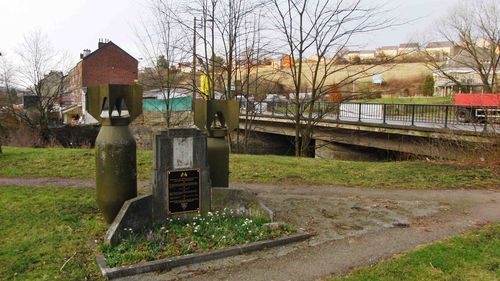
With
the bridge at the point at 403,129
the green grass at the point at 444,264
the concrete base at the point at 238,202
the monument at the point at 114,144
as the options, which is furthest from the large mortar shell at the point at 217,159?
the bridge at the point at 403,129

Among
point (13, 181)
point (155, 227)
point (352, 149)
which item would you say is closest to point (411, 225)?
point (155, 227)

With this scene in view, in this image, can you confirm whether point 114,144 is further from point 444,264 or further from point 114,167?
point 444,264

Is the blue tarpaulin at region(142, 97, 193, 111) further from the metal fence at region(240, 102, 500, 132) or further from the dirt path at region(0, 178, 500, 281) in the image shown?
the dirt path at region(0, 178, 500, 281)

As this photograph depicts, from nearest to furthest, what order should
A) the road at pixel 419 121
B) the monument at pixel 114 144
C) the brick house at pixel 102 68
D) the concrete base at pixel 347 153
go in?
the monument at pixel 114 144
the road at pixel 419 121
the concrete base at pixel 347 153
the brick house at pixel 102 68

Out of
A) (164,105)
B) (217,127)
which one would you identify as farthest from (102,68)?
(217,127)

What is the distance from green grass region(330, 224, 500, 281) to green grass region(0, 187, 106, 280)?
3.09 m

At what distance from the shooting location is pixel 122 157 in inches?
246

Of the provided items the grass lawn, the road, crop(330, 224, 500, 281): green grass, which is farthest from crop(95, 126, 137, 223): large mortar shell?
the road

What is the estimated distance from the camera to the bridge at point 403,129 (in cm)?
1413

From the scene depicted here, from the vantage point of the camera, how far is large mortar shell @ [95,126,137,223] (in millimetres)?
6215

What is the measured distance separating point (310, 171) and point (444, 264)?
683 centimetres

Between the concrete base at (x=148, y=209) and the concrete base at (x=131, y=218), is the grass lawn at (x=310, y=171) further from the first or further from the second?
the concrete base at (x=131, y=218)

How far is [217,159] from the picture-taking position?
7457mm

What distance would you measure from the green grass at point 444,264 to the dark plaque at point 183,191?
2738mm
